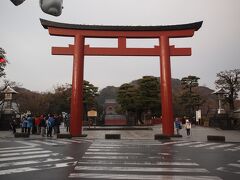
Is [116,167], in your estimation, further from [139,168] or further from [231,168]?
[231,168]

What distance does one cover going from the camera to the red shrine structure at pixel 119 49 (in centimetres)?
2386

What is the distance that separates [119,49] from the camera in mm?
24641

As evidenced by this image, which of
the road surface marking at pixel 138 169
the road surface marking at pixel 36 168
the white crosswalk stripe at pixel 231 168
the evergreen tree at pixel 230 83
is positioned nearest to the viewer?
the road surface marking at pixel 36 168

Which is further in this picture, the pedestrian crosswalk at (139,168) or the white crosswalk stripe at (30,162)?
the white crosswalk stripe at (30,162)

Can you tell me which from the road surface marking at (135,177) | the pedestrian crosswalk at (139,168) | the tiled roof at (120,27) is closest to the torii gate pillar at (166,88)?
the tiled roof at (120,27)

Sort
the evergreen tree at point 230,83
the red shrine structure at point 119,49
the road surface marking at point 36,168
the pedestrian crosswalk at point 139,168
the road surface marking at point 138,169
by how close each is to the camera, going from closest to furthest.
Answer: the pedestrian crosswalk at point 139,168 → the road surface marking at point 36,168 → the road surface marking at point 138,169 → the red shrine structure at point 119,49 → the evergreen tree at point 230,83

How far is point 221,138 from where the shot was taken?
70.2 feet

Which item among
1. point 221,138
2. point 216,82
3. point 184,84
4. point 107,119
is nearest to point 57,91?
point 107,119

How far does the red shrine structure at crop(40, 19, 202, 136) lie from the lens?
2386 cm

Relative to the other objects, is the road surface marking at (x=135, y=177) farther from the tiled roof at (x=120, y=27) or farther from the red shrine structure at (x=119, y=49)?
the tiled roof at (x=120, y=27)

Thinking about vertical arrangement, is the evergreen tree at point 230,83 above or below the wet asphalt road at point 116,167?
above

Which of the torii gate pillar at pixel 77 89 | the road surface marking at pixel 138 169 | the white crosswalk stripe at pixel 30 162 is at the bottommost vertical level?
the road surface marking at pixel 138 169

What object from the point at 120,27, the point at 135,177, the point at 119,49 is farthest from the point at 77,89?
the point at 135,177

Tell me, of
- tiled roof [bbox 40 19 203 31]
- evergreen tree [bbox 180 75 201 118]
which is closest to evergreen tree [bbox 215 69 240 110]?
evergreen tree [bbox 180 75 201 118]
